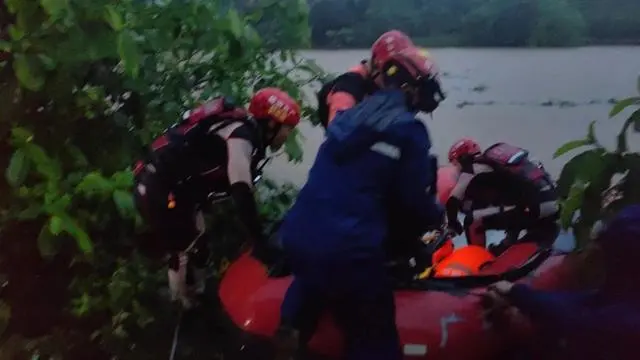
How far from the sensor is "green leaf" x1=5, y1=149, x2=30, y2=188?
7.79 ft

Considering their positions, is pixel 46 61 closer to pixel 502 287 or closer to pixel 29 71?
pixel 29 71

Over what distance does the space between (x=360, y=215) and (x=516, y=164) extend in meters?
0.73

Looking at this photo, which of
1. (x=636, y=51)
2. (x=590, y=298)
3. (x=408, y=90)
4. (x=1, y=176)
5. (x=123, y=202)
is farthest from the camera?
(x=636, y=51)

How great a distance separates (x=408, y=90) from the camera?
2287mm

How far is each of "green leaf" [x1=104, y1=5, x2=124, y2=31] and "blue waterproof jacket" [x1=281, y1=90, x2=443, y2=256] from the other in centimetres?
70

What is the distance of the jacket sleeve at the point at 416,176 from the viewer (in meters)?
2.05

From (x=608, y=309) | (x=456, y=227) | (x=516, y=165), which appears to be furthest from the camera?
(x=456, y=227)

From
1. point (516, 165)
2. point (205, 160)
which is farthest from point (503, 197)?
point (205, 160)

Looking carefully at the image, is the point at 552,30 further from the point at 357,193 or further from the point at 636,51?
the point at 357,193

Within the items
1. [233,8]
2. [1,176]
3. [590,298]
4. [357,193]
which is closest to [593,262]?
[590,298]

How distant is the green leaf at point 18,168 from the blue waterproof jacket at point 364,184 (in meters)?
0.82

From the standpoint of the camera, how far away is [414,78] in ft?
7.48

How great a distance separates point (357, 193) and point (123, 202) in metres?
0.78

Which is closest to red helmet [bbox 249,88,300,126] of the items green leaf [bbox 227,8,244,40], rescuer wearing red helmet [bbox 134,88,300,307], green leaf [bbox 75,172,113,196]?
rescuer wearing red helmet [bbox 134,88,300,307]
